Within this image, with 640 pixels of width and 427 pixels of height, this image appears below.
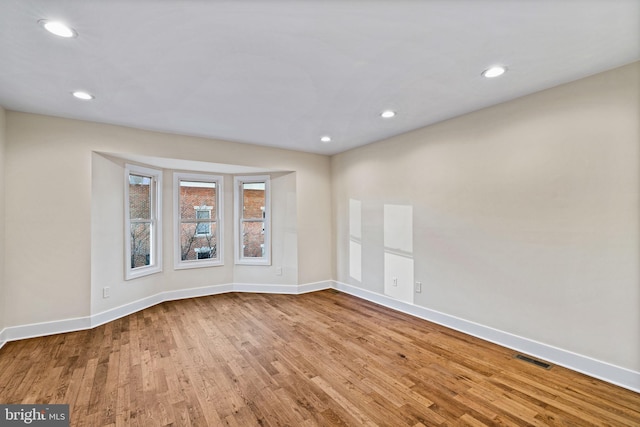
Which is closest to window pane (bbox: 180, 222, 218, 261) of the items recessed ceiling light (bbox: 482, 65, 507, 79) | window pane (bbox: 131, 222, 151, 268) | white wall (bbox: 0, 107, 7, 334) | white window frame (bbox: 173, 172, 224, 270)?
white window frame (bbox: 173, 172, 224, 270)

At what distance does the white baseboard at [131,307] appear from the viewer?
3037mm

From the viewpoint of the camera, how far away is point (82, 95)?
8.65ft

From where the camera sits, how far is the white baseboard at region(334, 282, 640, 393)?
7.12 ft

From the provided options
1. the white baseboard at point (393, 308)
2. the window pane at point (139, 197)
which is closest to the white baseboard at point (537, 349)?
the white baseboard at point (393, 308)

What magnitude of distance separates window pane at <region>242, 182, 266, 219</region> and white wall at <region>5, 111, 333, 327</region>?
105 centimetres

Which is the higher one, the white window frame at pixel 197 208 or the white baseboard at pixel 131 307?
the white window frame at pixel 197 208

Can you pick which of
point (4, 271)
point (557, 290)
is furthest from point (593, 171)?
point (4, 271)

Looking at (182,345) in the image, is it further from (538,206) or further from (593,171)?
(593,171)

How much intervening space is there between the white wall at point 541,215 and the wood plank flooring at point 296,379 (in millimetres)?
408

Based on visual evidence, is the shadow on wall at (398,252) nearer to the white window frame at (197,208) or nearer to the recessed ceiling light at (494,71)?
the recessed ceiling light at (494,71)

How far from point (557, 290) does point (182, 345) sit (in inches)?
144

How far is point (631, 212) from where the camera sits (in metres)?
2.14

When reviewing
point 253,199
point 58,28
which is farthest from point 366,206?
point 58,28

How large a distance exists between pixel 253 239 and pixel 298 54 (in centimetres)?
364
